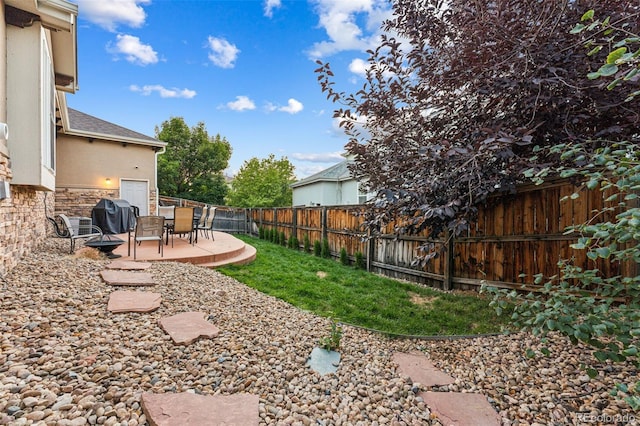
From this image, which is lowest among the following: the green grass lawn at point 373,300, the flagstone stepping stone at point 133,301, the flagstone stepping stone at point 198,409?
the green grass lawn at point 373,300

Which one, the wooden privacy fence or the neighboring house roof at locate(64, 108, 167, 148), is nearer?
the wooden privacy fence

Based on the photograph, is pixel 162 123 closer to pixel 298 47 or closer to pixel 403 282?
pixel 298 47

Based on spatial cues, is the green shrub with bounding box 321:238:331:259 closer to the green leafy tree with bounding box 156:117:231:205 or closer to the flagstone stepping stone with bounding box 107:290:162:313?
the flagstone stepping stone with bounding box 107:290:162:313

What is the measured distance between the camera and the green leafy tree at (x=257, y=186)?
23.8 metres

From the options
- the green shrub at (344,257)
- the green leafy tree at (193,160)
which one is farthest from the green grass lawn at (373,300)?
the green leafy tree at (193,160)

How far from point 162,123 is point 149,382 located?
1065 inches

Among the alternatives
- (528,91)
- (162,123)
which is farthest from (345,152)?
(162,123)

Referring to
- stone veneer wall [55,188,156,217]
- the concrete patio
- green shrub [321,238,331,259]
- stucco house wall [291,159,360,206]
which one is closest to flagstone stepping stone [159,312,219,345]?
the concrete patio

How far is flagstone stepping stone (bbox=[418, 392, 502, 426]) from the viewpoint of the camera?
6.31ft

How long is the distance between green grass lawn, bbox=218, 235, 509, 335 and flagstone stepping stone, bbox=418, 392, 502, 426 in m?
1.28

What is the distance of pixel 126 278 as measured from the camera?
12.3 ft

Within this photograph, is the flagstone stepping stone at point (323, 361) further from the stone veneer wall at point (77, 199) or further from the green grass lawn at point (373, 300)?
the stone veneer wall at point (77, 199)

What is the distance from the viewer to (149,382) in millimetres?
1875

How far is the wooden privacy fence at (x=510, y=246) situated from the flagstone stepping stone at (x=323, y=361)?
1.74 meters
